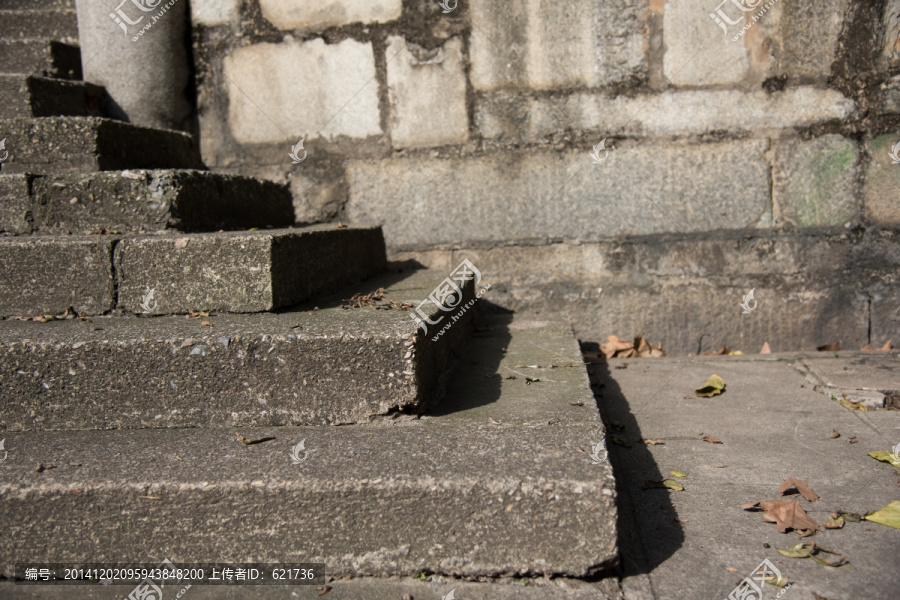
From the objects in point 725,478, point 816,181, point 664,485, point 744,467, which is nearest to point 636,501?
point 664,485

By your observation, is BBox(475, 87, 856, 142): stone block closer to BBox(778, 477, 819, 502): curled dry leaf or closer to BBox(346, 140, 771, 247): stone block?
BBox(346, 140, 771, 247): stone block

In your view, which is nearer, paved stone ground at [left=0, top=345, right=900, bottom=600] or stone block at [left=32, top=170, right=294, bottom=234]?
paved stone ground at [left=0, top=345, right=900, bottom=600]

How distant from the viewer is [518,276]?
3324mm

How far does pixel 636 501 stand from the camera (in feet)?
5.83

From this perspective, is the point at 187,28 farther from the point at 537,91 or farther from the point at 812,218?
the point at 812,218

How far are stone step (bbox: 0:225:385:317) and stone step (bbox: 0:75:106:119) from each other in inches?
38.3

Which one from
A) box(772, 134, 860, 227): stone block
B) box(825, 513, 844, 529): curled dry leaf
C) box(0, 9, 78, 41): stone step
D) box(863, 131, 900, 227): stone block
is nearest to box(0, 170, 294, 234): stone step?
box(0, 9, 78, 41): stone step

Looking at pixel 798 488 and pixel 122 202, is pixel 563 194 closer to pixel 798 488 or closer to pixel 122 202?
pixel 798 488

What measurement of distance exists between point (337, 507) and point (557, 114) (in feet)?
7.97

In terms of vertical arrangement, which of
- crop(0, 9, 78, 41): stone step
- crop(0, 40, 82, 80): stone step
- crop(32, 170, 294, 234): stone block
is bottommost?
crop(32, 170, 294, 234): stone block

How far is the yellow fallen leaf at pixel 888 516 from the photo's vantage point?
1603 mm

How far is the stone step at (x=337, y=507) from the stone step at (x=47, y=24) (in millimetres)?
2935

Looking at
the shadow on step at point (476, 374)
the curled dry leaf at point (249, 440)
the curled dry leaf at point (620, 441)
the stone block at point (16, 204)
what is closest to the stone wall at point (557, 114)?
the shadow on step at point (476, 374)

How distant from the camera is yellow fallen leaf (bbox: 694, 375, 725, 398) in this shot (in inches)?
102
